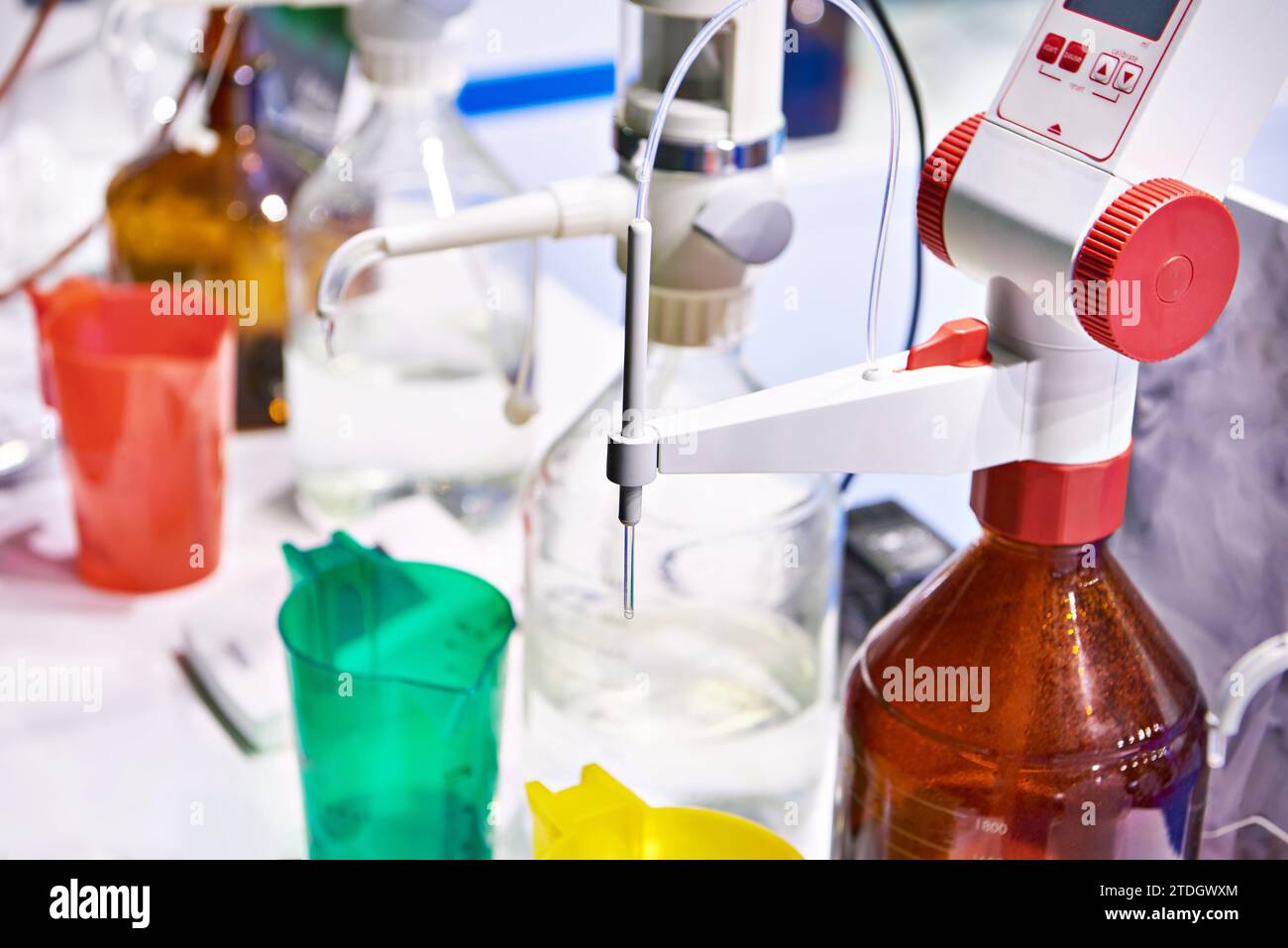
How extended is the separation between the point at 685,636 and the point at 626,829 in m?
0.18

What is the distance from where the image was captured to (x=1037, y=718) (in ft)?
1.57

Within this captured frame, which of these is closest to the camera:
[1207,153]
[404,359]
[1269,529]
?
[1207,153]

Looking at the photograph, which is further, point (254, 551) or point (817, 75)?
point (817, 75)

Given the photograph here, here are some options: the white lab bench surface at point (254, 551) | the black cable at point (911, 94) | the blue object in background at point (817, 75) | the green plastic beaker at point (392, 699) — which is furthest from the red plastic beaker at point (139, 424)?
the blue object in background at point (817, 75)

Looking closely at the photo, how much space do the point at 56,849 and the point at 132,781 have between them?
0.05 meters

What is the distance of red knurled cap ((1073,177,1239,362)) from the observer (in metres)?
0.40

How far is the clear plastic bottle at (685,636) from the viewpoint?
625 millimetres

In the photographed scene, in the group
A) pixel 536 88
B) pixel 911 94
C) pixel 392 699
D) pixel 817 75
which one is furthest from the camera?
pixel 817 75

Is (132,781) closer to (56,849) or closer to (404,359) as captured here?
(56,849)

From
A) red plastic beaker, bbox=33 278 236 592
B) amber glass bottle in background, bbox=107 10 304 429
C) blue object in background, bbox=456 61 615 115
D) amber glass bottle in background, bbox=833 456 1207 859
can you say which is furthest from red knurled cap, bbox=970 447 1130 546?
blue object in background, bbox=456 61 615 115

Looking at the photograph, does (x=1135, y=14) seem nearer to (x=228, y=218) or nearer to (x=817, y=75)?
(x=228, y=218)

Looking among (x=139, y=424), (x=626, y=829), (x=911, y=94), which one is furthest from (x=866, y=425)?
(x=139, y=424)
